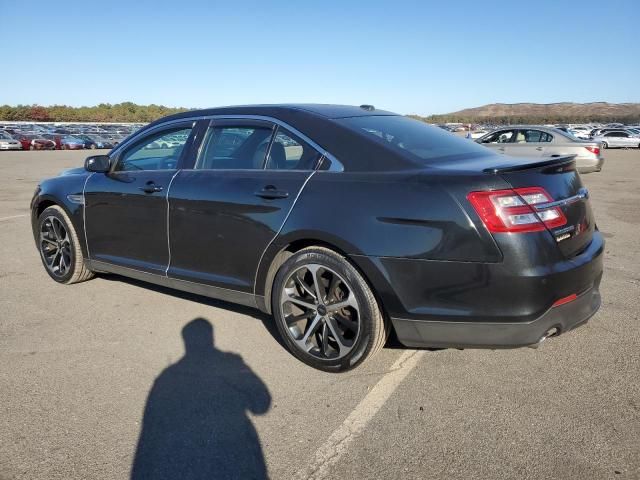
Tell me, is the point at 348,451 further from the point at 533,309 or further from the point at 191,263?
the point at 191,263

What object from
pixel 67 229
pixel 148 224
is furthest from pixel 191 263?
pixel 67 229

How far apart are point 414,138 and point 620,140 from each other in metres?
39.5

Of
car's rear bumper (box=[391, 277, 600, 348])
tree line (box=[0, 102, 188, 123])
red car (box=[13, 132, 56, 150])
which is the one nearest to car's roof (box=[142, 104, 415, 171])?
car's rear bumper (box=[391, 277, 600, 348])

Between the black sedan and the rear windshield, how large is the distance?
0.02 metres

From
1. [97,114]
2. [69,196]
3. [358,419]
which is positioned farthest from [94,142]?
[97,114]

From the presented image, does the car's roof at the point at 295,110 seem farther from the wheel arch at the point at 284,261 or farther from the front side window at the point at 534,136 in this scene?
the front side window at the point at 534,136

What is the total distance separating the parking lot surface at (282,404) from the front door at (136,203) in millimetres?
528

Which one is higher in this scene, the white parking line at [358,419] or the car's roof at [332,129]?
the car's roof at [332,129]

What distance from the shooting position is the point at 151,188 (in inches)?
161

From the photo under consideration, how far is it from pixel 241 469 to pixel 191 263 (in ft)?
5.96

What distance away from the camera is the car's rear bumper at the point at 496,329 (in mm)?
2701

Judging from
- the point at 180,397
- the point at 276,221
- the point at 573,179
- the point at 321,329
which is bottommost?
the point at 180,397

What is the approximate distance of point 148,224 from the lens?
4113 millimetres

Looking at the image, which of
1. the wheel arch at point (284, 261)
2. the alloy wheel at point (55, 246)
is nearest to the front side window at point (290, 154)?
the wheel arch at point (284, 261)
